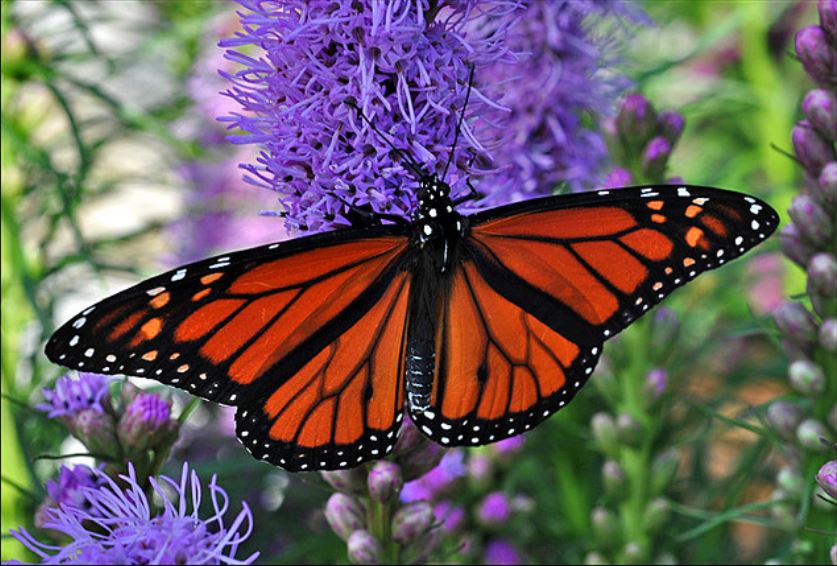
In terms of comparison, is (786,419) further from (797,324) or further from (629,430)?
(629,430)

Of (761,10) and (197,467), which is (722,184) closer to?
(761,10)

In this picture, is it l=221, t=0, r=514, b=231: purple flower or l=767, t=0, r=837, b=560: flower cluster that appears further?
l=767, t=0, r=837, b=560: flower cluster

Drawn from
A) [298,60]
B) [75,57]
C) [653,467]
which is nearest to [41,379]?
[75,57]

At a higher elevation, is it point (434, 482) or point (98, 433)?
point (98, 433)

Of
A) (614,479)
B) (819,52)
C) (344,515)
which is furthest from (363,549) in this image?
(819,52)

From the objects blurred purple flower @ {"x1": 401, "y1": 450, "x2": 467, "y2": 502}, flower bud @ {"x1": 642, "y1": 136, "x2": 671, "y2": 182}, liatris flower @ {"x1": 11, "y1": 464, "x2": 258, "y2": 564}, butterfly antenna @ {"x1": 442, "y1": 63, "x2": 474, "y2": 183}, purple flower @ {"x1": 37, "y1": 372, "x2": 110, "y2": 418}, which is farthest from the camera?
blurred purple flower @ {"x1": 401, "y1": 450, "x2": 467, "y2": 502}

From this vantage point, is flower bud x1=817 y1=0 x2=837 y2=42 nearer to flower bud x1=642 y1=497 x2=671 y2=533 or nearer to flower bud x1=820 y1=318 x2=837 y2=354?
flower bud x1=820 y1=318 x2=837 y2=354

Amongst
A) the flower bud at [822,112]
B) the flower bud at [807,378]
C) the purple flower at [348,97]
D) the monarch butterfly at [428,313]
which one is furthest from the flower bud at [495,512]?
the flower bud at [822,112]

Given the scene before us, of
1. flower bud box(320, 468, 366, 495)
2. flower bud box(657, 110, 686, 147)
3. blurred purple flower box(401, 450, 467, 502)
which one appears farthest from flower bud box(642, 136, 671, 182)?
flower bud box(320, 468, 366, 495)
